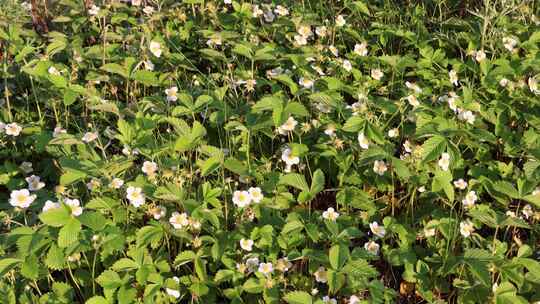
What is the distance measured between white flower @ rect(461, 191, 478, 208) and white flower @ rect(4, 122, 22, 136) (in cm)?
183

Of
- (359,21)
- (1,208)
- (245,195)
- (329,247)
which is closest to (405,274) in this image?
(329,247)

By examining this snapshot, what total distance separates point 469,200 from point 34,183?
1.67 metres

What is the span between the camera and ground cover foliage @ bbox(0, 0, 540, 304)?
205cm

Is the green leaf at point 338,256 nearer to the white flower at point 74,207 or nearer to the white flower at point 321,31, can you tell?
the white flower at point 74,207

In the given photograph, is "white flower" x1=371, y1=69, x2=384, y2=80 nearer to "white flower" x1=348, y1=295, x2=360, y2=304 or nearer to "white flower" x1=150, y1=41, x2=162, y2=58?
"white flower" x1=150, y1=41, x2=162, y2=58

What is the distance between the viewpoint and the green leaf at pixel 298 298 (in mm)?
1938

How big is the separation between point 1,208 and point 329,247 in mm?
1242

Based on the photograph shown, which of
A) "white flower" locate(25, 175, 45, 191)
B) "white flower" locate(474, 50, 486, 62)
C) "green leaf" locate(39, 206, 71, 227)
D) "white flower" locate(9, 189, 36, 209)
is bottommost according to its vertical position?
"white flower" locate(25, 175, 45, 191)

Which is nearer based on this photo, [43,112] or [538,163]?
[538,163]

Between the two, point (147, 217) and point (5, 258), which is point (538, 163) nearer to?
point (147, 217)

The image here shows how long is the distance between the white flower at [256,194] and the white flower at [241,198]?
0.01m

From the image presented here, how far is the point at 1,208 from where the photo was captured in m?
2.36

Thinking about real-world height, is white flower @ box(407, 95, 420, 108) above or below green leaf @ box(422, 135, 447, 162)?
below

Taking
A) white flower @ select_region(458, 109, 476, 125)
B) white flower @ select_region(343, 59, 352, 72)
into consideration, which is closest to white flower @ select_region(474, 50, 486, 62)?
white flower @ select_region(458, 109, 476, 125)
